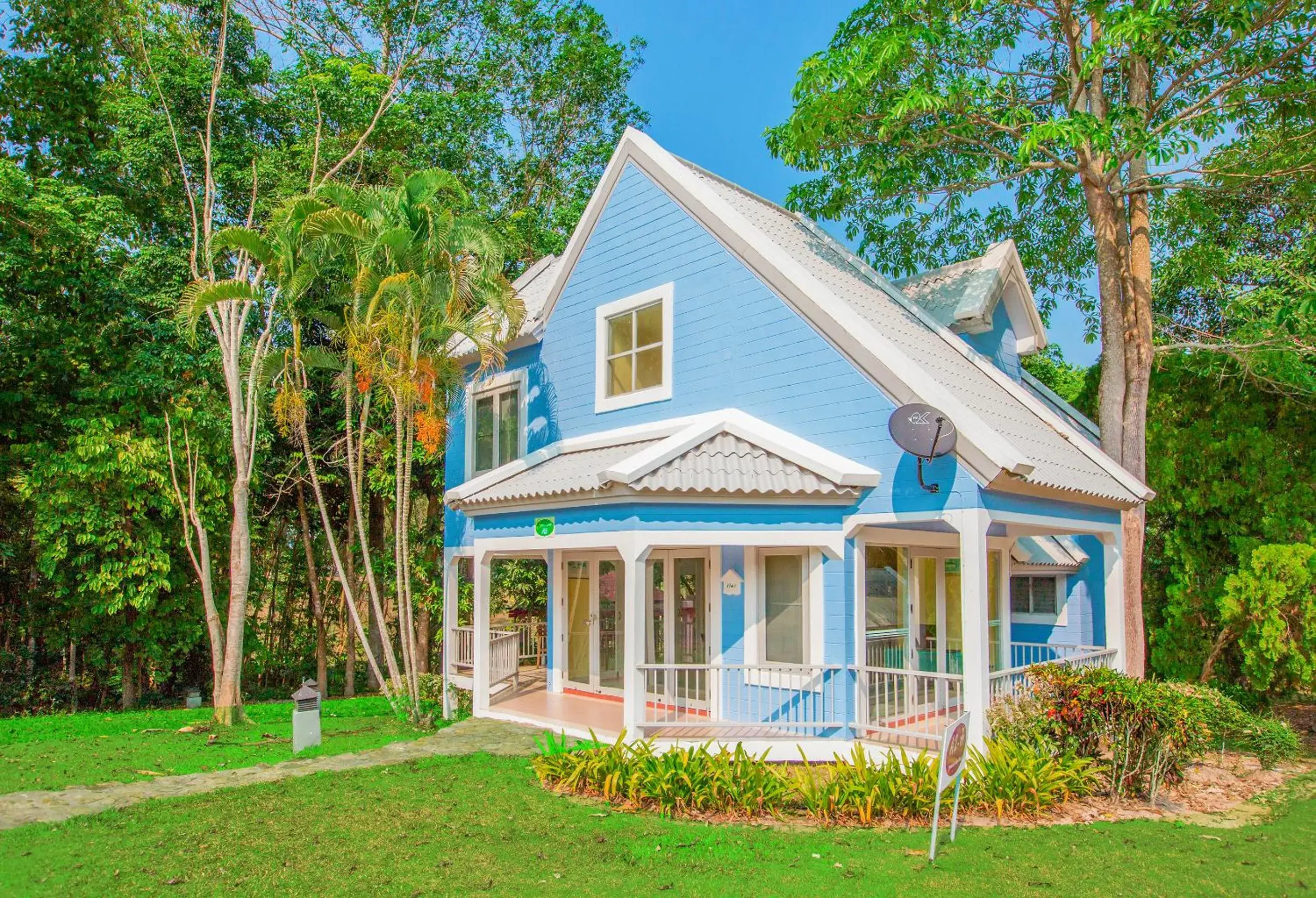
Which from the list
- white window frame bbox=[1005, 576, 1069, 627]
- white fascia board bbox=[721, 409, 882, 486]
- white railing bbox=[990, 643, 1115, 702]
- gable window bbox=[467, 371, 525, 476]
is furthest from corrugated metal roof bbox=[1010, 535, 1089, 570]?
gable window bbox=[467, 371, 525, 476]

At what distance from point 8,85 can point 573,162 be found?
13.2 metres

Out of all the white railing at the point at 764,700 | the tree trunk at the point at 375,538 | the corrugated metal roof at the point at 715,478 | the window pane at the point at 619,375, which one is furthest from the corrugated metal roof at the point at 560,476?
the tree trunk at the point at 375,538

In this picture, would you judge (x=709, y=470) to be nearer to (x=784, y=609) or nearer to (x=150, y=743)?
(x=784, y=609)

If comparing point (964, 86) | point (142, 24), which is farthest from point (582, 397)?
point (142, 24)

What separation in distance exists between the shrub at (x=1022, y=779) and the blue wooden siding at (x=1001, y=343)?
7.31 metres

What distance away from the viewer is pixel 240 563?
46.3 ft

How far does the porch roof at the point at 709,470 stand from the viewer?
32.5ft

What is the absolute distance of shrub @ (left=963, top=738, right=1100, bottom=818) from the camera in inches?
313

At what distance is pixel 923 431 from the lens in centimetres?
918

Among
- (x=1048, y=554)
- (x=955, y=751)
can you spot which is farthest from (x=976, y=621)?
(x=1048, y=554)

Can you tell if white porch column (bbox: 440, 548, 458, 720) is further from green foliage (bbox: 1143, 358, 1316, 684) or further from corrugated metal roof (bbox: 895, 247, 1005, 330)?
green foliage (bbox: 1143, 358, 1316, 684)

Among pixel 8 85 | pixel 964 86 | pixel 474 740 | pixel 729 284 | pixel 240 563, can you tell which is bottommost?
pixel 474 740

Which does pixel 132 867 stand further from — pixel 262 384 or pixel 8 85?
pixel 8 85

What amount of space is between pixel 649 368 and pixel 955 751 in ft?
25.1
